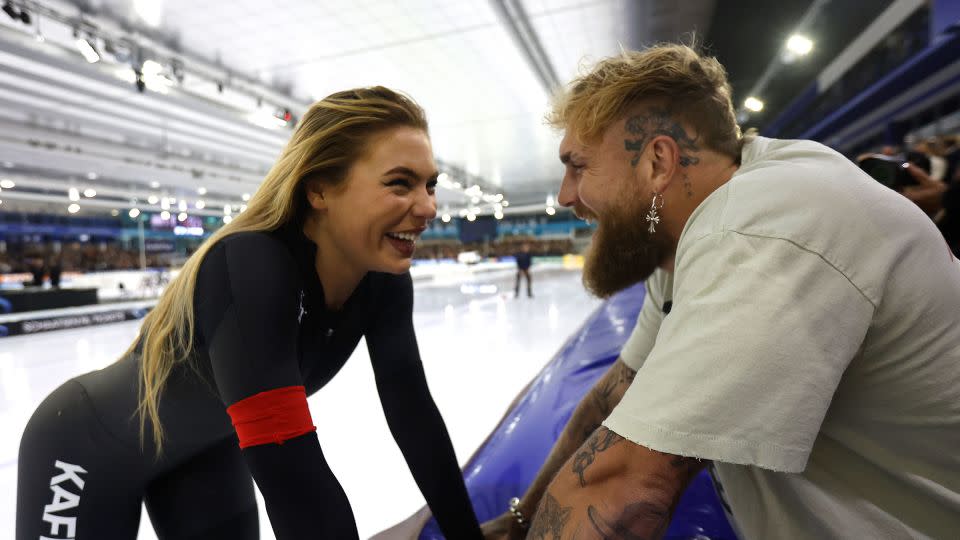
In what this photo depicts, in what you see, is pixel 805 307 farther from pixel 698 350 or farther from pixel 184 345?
pixel 184 345

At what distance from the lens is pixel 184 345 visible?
893 millimetres

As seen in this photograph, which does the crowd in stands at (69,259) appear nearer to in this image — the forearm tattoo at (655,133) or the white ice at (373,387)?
the white ice at (373,387)

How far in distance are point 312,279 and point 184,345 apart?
25 centimetres

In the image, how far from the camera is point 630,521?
1.95 feet

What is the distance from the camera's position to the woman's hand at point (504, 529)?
1113mm

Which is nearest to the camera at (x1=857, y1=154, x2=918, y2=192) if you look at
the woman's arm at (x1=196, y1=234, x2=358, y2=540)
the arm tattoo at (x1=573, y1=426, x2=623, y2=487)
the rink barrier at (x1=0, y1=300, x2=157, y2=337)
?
the arm tattoo at (x1=573, y1=426, x2=623, y2=487)

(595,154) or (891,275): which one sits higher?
(595,154)

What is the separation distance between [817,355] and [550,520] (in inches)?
15.2

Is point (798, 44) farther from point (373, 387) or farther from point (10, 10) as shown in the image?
point (10, 10)

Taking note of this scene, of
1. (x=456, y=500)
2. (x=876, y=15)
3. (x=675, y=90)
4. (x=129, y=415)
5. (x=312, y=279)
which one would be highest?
(x=876, y=15)

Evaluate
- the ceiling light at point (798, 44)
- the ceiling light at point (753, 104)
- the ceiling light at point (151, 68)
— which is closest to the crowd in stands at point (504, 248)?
the ceiling light at point (753, 104)

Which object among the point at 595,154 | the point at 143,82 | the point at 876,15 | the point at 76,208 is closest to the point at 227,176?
the point at 76,208

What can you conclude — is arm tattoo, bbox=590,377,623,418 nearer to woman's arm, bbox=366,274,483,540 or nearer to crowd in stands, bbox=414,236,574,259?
woman's arm, bbox=366,274,483,540

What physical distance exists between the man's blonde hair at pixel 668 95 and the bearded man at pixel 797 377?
11 cm
